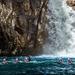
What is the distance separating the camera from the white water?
2751 inches

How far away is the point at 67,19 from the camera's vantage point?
73.1 metres

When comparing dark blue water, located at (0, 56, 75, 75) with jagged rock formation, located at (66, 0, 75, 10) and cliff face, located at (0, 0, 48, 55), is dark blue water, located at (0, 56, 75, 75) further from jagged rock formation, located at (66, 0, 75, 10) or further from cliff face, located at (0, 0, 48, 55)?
jagged rock formation, located at (66, 0, 75, 10)

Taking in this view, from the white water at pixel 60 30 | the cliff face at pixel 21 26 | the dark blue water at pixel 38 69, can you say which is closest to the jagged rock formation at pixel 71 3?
the white water at pixel 60 30

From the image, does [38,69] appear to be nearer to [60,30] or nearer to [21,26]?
[21,26]

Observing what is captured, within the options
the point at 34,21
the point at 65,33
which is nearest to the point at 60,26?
the point at 65,33

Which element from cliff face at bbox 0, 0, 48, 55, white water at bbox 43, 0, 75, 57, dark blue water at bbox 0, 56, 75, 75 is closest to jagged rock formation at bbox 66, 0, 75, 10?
white water at bbox 43, 0, 75, 57

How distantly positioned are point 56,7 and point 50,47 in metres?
10.1

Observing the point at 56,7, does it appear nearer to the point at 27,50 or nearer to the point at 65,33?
the point at 65,33

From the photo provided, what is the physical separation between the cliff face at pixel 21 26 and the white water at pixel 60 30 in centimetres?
225

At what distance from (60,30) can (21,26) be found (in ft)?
33.4

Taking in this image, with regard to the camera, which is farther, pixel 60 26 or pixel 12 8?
pixel 60 26

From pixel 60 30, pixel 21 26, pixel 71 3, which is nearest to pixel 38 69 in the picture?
pixel 21 26

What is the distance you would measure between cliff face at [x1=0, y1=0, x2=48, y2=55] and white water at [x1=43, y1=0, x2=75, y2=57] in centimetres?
225

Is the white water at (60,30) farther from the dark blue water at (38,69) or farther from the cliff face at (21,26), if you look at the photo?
the dark blue water at (38,69)
